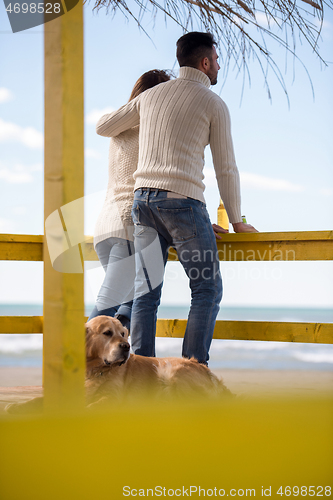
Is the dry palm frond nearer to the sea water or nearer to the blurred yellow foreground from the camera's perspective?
the blurred yellow foreground

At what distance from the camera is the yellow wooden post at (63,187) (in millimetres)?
792

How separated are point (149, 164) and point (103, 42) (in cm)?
124

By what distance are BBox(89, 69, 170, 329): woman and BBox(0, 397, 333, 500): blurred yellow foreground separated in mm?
921

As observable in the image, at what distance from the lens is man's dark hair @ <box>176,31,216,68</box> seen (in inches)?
64.7

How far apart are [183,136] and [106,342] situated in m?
0.81

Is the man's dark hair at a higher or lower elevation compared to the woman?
higher

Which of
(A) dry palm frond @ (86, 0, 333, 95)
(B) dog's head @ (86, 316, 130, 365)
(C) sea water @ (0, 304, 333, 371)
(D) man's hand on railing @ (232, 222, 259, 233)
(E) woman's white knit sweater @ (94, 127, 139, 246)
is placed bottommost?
(C) sea water @ (0, 304, 333, 371)

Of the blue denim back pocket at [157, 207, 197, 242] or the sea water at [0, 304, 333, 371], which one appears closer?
the blue denim back pocket at [157, 207, 197, 242]

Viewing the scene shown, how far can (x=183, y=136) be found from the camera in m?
1.51

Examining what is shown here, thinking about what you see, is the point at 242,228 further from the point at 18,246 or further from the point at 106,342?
the point at 18,246

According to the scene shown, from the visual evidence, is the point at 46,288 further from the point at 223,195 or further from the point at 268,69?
the point at 268,69

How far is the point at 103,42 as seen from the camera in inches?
91.7

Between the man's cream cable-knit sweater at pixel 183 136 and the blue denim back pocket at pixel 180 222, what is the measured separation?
7 centimetres

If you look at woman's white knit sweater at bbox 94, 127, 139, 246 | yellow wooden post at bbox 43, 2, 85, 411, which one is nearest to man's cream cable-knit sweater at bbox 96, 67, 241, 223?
woman's white knit sweater at bbox 94, 127, 139, 246
